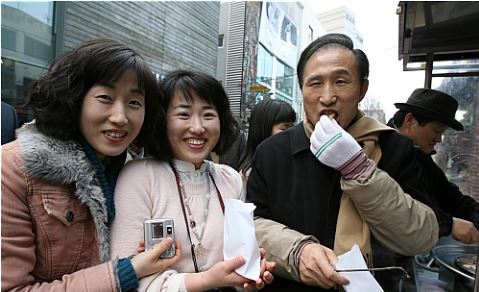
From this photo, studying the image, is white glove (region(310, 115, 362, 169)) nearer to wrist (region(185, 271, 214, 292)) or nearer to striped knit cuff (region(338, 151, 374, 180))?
striped knit cuff (region(338, 151, 374, 180))

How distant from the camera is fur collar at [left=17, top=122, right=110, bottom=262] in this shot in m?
0.99

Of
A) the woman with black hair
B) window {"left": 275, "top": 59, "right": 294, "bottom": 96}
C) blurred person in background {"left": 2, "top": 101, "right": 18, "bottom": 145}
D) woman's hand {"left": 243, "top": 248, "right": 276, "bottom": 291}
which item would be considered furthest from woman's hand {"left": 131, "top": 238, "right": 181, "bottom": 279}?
window {"left": 275, "top": 59, "right": 294, "bottom": 96}

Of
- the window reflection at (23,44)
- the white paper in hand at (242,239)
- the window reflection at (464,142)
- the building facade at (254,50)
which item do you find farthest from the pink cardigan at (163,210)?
the building facade at (254,50)

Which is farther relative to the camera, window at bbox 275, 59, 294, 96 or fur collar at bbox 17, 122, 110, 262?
window at bbox 275, 59, 294, 96

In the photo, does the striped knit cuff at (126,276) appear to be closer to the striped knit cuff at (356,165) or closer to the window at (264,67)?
the striped knit cuff at (356,165)

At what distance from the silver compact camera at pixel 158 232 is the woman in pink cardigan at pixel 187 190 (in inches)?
2.1

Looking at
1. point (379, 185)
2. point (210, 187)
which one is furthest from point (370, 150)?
point (210, 187)

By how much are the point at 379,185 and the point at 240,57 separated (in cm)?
1333

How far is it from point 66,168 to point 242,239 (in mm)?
632

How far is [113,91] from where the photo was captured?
3.88 ft

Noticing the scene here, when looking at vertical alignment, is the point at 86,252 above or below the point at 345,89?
below

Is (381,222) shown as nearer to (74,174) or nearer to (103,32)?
(74,174)

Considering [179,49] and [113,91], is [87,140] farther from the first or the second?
[179,49]

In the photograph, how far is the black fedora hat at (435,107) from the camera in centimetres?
236
